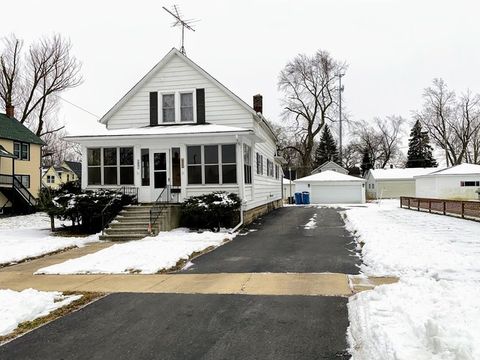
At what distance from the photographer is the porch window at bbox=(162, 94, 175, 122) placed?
19641mm

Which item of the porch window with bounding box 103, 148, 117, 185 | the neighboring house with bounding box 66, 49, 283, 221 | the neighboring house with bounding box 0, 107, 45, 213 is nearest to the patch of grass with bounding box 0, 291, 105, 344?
the neighboring house with bounding box 66, 49, 283, 221

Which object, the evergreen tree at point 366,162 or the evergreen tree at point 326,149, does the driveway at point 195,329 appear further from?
the evergreen tree at point 326,149

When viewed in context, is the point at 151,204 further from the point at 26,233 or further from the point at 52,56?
the point at 52,56

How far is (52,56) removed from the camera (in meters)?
37.2

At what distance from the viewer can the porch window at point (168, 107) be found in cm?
1964

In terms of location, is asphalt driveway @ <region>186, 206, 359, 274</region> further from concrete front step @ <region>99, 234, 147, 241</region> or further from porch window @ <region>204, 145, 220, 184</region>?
concrete front step @ <region>99, 234, 147, 241</region>

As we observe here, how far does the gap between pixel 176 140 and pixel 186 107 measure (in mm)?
2924

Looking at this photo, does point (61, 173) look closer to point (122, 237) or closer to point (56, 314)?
point (122, 237)

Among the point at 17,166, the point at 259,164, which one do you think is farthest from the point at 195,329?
the point at 17,166

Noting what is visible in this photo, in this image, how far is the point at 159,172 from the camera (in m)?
17.7

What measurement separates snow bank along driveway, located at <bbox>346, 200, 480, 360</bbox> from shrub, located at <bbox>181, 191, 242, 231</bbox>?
629 cm

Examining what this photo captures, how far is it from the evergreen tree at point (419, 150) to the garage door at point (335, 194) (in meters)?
32.9

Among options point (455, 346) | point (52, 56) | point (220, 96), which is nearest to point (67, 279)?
point (455, 346)

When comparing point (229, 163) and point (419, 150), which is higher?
point (419, 150)
